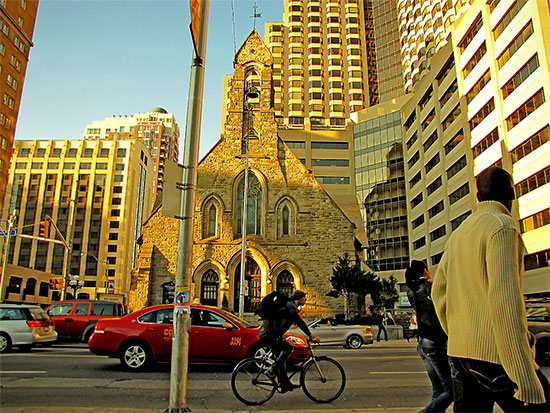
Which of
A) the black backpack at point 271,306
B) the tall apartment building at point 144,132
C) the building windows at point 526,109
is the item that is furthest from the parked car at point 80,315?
the tall apartment building at point 144,132

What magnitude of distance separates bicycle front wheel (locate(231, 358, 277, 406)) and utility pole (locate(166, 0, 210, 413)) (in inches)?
55.2

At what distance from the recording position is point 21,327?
14211mm

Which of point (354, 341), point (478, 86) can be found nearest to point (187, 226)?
point (354, 341)

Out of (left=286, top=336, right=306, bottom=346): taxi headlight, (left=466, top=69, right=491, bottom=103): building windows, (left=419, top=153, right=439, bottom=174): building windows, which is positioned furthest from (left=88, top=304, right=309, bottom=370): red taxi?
(left=419, top=153, right=439, bottom=174): building windows

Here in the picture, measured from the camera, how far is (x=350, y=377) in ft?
32.3

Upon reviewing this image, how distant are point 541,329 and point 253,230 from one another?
2121cm

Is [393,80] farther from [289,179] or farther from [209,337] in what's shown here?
[209,337]

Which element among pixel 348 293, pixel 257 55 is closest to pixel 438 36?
pixel 257 55

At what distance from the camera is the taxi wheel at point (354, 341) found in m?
20.2

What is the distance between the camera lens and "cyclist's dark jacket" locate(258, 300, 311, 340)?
7.07 meters

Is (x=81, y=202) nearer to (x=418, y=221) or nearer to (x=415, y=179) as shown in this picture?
(x=415, y=179)

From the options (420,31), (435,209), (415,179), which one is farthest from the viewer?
(420,31)

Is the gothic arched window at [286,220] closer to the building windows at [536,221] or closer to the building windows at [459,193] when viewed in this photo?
the building windows at [536,221]

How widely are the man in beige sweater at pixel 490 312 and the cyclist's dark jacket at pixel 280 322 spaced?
14.0 feet
